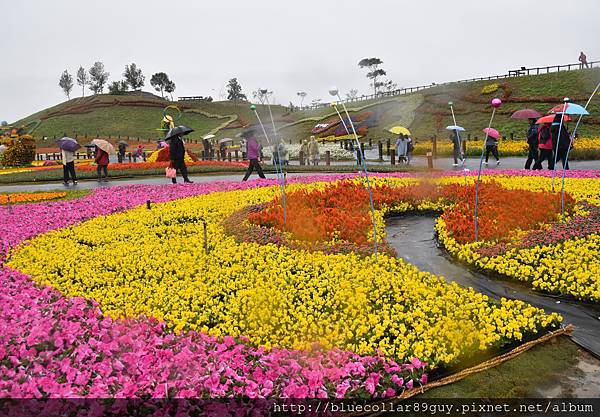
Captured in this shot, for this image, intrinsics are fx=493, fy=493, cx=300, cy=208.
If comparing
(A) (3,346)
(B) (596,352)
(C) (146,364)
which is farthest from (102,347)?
(B) (596,352)

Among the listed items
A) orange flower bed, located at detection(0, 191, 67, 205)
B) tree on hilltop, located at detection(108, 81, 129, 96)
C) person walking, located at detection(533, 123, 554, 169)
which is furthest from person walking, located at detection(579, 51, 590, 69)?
tree on hilltop, located at detection(108, 81, 129, 96)

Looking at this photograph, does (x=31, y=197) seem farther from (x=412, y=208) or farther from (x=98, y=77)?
(x=98, y=77)

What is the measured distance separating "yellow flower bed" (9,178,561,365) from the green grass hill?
113ft

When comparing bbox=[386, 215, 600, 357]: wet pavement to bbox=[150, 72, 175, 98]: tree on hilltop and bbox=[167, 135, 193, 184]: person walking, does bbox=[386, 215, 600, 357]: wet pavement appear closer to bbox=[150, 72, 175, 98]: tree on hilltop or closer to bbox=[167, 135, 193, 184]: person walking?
bbox=[167, 135, 193, 184]: person walking

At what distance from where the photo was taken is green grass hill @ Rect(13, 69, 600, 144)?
139 ft

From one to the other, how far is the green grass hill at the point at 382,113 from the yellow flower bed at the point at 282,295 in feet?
113

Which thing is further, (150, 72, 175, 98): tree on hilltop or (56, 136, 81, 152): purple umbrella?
(150, 72, 175, 98): tree on hilltop

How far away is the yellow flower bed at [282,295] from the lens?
465 cm

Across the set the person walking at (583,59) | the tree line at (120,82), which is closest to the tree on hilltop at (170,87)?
the tree line at (120,82)

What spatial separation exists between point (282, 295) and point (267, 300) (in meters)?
0.27

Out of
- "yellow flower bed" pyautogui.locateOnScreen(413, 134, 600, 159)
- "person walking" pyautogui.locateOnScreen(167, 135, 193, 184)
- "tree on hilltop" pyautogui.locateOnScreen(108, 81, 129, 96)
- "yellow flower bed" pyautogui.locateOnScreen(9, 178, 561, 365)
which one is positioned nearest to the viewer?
"yellow flower bed" pyautogui.locateOnScreen(9, 178, 561, 365)

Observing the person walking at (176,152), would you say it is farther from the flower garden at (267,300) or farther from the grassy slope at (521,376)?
the grassy slope at (521,376)

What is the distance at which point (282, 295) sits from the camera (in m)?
5.55

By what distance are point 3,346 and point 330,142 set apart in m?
42.1
